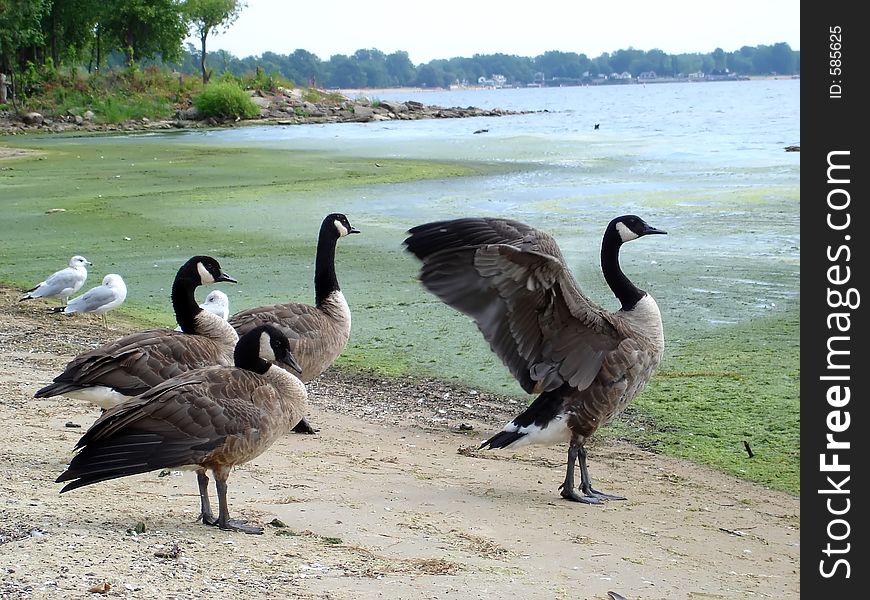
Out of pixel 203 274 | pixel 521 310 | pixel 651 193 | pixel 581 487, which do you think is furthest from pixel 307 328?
pixel 651 193

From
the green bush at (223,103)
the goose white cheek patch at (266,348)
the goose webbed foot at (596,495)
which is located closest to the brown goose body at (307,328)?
the goose white cheek patch at (266,348)

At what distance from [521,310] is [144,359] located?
237 centimetres

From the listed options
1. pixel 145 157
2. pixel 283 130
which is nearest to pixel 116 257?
pixel 145 157

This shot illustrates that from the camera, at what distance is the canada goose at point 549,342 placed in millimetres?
6852

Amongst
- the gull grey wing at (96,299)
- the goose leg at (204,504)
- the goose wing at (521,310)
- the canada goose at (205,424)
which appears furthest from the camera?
the gull grey wing at (96,299)

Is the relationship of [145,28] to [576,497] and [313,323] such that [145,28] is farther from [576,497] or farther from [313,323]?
[576,497]

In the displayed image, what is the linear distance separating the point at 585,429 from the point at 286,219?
13109 millimetres

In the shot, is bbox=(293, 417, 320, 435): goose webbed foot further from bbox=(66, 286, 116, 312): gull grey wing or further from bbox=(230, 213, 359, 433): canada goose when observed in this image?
bbox=(66, 286, 116, 312): gull grey wing

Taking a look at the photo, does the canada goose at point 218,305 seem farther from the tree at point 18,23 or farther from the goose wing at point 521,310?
the tree at point 18,23

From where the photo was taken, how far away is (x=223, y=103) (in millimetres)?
57125

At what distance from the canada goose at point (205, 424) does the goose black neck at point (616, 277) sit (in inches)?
101

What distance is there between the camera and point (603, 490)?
24.0 ft
